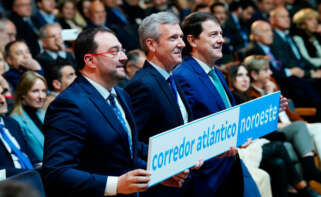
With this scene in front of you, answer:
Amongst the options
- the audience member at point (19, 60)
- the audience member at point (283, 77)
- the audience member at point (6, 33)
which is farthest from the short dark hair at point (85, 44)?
the audience member at point (283, 77)

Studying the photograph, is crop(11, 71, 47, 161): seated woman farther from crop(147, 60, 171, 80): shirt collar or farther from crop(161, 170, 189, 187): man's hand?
crop(161, 170, 189, 187): man's hand

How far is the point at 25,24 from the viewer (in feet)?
21.9

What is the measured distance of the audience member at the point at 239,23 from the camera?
26.1ft

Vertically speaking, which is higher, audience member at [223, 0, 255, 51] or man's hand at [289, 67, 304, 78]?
audience member at [223, 0, 255, 51]

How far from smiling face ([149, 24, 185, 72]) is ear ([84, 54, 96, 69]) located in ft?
1.99

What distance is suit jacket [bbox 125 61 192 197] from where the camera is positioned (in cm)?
274

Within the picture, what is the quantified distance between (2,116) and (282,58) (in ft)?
15.0

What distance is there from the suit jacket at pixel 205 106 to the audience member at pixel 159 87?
11cm

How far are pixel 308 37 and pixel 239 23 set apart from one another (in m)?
1.27

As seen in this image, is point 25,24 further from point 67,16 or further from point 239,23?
point 239,23

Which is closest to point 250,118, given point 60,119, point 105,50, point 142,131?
point 142,131

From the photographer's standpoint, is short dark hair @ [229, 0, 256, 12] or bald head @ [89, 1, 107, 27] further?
short dark hair @ [229, 0, 256, 12]

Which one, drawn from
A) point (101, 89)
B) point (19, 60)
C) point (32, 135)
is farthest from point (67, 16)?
point (101, 89)

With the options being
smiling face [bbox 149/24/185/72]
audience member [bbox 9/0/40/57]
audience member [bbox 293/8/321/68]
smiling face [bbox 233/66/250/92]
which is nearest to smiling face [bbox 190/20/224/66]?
smiling face [bbox 149/24/185/72]
